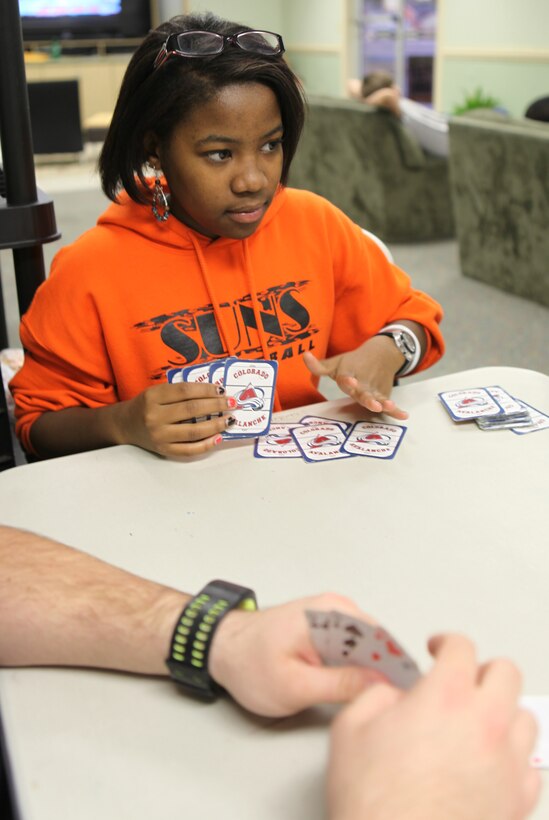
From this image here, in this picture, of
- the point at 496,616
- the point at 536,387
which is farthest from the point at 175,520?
the point at 536,387

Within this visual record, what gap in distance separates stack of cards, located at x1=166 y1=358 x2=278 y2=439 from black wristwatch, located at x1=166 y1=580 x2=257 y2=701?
1.57 feet

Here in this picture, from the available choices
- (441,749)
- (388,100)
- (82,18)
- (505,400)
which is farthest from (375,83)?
(82,18)

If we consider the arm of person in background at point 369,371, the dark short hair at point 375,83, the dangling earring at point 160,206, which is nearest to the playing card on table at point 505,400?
the arm of person in background at point 369,371

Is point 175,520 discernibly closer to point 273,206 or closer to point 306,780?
point 306,780

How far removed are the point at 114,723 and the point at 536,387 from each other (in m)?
0.98

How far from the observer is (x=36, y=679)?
0.84 metres

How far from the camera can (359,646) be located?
72cm

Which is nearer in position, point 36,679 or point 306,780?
point 306,780

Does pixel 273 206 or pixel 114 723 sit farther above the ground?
pixel 273 206

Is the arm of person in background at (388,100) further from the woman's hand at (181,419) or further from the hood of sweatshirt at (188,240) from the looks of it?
the woman's hand at (181,419)

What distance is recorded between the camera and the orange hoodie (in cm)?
147

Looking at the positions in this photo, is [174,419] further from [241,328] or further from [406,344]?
[406,344]

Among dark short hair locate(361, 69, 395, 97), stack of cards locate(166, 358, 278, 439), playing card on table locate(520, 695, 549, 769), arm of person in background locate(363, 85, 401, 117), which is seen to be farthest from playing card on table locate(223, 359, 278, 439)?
dark short hair locate(361, 69, 395, 97)

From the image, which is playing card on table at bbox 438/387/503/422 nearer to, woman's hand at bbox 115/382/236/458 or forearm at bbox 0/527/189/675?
woman's hand at bbox 115/382/236/458
